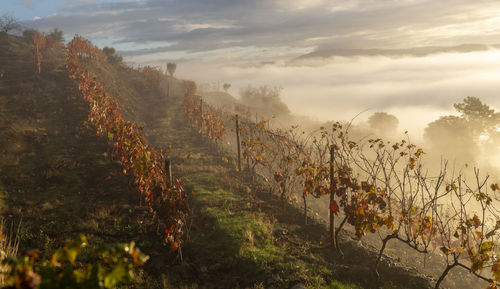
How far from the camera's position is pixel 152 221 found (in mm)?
11320

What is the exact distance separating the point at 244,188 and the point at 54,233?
970 cm

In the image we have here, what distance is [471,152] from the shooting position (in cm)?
5709

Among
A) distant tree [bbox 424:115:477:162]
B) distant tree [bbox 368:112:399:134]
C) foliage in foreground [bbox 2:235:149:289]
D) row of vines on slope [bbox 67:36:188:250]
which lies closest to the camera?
foliage in foreground [bbox 2:235:149:289]

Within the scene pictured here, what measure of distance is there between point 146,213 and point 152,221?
70 centimetres

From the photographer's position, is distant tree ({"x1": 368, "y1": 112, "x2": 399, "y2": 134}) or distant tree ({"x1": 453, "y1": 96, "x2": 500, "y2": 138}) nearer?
distant tree ({"x1": 453, "y1": 96, "x2": 500, "y2": 138})

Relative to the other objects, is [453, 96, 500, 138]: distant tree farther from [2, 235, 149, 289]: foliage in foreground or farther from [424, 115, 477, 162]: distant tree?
[2, 235, 149, 289]: foliage in foreground

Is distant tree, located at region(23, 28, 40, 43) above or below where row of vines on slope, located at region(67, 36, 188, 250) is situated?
above

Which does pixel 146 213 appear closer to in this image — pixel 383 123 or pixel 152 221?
pixel 152 221

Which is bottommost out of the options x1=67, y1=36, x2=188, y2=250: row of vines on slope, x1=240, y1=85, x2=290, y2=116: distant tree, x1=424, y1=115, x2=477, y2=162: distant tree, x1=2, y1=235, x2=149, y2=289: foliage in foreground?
x1=424, y1=115, x2=477, y2=162: distant tree

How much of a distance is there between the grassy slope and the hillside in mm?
38

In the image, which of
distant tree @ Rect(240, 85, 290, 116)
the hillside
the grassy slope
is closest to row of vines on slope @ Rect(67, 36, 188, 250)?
the hillside

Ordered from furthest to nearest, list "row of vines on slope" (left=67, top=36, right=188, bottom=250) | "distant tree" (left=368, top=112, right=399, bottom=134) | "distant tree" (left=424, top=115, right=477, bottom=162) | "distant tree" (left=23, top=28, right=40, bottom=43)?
"distant tree" (left=368, top=112, right=399, bottom=134), "distant tree" (left=424, top=115, right=477, bottom=162), "distant tree" (left=23, top=28, right=40, bottom=43), "row of vines on slope" (left=67, top=36, right=188, bottom=250)

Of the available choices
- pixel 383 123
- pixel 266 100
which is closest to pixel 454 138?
pixel 383 123

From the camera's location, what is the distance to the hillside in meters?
9.07
